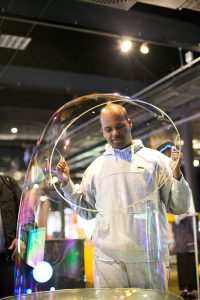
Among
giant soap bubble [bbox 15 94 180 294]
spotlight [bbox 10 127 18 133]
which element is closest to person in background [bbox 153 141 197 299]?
spotlight [bbox 10 127 18 133]

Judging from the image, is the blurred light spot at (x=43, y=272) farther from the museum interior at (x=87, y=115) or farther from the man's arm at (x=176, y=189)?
the man's arm at (x=176, y=189)

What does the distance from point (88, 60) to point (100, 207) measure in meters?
5.12

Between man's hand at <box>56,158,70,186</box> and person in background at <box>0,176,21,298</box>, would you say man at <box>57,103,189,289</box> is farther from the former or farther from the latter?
person in background at <box>0,176,21,298</box>

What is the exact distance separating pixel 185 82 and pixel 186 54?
0.40m

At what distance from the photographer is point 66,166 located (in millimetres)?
1589

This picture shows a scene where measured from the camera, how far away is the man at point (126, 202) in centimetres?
131

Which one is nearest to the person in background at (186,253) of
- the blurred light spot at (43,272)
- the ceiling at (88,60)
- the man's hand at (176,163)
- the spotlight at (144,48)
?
the ceiling at (88,60)

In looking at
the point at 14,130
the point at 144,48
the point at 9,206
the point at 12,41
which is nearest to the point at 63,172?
the point at 9,206

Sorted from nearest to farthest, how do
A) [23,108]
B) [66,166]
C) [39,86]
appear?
[66,166] < [39,86] < [23,108]

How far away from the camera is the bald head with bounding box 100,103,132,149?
147 cm

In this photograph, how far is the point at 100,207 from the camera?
1407mm

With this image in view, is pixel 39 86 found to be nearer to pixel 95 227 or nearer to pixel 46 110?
pixel 46 110

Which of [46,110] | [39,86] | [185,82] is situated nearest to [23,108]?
[46,110]

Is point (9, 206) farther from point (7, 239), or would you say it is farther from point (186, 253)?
point (186, 253)
